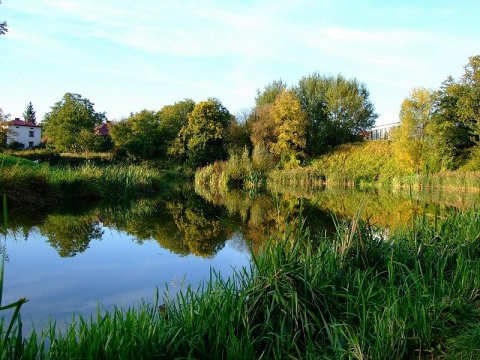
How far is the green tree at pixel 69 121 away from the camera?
45844 mm

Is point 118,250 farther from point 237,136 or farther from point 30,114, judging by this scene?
point 30,114

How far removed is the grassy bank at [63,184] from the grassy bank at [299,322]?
30.0 ft

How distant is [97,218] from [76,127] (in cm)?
3984

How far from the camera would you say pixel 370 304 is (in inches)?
129

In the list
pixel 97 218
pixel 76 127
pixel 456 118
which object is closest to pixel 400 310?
pixel 97 218

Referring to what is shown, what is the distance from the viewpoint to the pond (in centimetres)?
471

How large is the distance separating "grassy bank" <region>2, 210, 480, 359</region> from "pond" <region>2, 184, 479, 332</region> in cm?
41

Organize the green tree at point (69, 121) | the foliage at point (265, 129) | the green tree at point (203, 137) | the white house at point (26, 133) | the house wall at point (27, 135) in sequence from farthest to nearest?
the house wall at point (27, 135) → the white house at point (26, 133) → the green tree at point (69, 121) → the green tree at point (203, 137) → the foliage at point (265, 129)

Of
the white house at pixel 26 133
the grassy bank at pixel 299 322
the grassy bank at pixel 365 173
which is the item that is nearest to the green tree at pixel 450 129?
the grassy bank at pixel 365 173

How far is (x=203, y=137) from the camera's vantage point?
38594mm

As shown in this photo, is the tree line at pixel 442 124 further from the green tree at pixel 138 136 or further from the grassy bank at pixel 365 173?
the green tree at pixel 138 136

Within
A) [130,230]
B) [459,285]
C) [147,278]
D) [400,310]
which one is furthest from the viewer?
[130,230]

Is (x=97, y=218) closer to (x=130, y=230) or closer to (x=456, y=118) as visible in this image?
(x=130, y=230)

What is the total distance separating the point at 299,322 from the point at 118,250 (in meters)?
5.35
